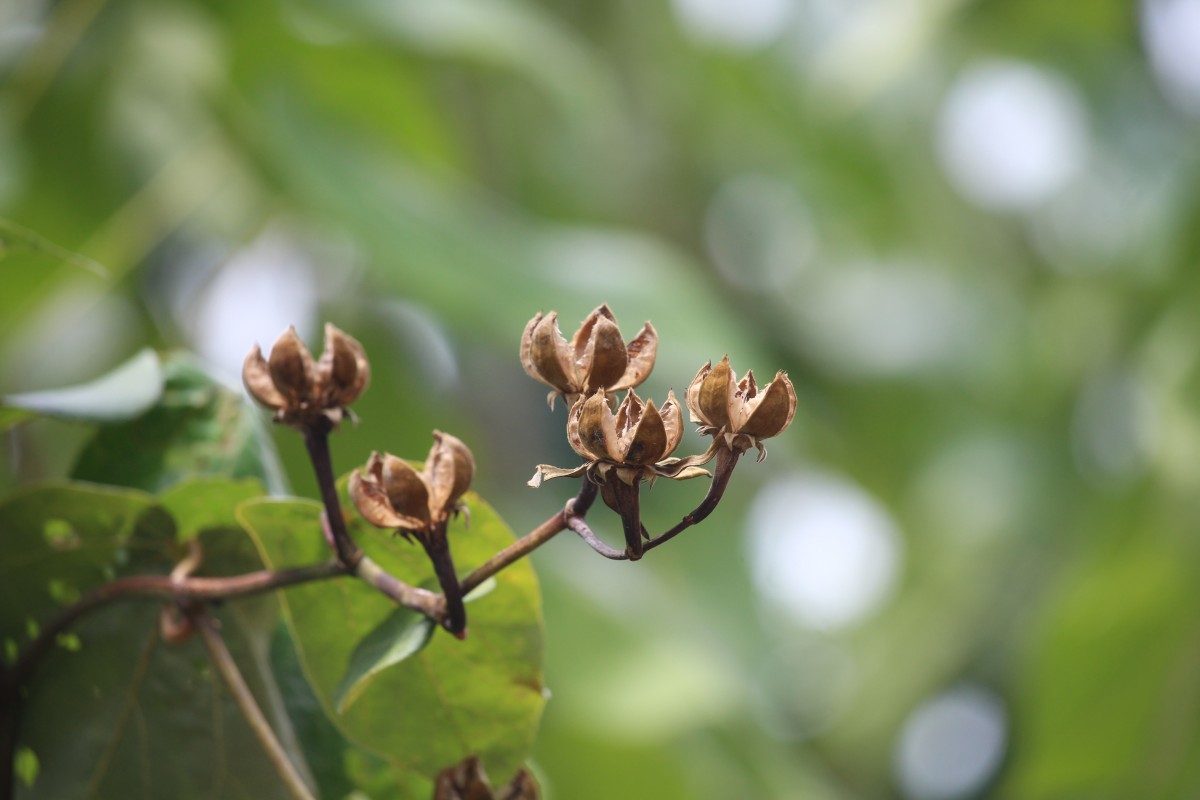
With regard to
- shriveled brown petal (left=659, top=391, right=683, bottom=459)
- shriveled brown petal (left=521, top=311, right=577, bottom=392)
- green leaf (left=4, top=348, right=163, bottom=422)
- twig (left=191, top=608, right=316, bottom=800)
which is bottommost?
twig (left=191, top=608, right=316, bottom=800)

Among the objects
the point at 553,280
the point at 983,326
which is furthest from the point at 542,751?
the point at 983,326

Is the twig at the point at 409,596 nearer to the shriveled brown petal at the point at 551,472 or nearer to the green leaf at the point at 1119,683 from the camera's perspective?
the shriveled brown petal at the point at 551,472

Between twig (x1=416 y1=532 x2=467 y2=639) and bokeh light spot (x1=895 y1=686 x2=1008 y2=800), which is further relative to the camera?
bokeh light spot (x1=895 y1=686 x2=1008 y2=800)

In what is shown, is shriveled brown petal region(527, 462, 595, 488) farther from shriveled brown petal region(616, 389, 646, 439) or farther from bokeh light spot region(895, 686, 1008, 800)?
bokeh light spot region(895, 686, 1008, 800)

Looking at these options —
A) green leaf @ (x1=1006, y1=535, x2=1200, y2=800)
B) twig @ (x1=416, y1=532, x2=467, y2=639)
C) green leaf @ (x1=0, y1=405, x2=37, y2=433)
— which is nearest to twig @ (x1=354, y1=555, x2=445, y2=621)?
twig @ (x1=416, y1=532, x2=467, y2=639)

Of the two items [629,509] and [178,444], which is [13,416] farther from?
[629,509]

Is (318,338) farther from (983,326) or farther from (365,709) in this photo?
(983,326)
